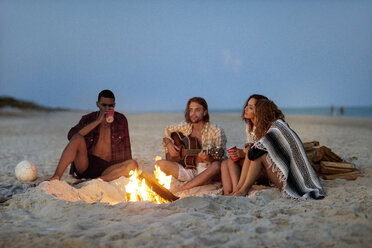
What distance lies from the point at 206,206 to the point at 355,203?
1.45 meters

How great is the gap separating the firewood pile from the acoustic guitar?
57.8 inches

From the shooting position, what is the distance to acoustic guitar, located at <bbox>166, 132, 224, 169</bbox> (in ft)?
15.4

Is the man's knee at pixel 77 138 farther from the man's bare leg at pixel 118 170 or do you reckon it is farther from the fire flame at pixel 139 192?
the fire flame at pixel 139 192

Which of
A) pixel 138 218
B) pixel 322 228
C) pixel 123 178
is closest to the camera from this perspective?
pixel 322 228

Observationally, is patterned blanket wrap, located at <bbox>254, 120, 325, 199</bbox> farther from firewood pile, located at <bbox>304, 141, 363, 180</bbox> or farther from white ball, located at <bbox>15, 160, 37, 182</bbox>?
white ball, located at <bbox>15, 160, 37, 182</bbox>

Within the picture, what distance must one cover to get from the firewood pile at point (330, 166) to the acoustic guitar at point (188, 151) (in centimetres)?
147

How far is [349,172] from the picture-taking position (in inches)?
187

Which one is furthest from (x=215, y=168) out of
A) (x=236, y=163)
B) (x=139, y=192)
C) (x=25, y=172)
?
(x=25, y=172)

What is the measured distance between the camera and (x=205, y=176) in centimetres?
442

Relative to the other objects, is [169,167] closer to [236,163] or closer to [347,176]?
[236,163]

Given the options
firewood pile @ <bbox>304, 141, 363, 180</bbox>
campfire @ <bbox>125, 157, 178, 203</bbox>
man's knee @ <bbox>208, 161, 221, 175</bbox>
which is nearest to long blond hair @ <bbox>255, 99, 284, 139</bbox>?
man's knee @ <bbox>208, 161, 221, 175</bbox>

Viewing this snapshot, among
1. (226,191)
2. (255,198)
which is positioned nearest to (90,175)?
(226,191)

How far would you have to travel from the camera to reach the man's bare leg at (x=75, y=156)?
4.45 meters

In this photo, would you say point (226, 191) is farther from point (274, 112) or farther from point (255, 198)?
point (274, 112)
